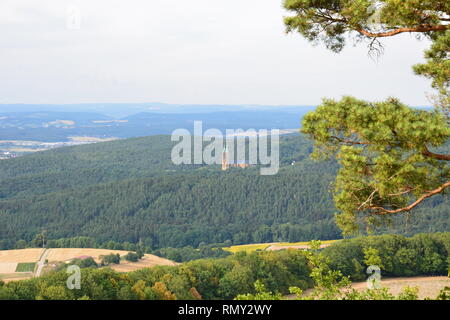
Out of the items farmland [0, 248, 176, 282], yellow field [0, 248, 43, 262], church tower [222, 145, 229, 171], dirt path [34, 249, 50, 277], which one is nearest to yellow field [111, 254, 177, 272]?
farmland [0, 248, 176, 282]

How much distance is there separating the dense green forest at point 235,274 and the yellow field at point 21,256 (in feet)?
121

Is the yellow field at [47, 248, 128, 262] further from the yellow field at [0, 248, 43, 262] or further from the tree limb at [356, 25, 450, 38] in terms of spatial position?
the tree limb at [356, 25, 450, 38]

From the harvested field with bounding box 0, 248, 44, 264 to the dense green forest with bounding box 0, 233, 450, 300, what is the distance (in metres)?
36.7

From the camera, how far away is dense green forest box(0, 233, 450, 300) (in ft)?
127

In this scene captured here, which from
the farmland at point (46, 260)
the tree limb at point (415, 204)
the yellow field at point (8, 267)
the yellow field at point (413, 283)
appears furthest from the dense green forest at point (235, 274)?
the yellow field at point (8, 267)

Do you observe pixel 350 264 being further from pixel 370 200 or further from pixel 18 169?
pixel 18 169

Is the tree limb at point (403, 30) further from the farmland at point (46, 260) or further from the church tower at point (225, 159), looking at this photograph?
the church tower at point (225, 159)

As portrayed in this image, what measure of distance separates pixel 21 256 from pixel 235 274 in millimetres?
47830

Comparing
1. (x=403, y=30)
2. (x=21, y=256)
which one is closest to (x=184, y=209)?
(x=21, y=256)

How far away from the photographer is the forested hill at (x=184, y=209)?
118625 millimetres

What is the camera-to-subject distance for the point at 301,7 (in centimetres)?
1542
